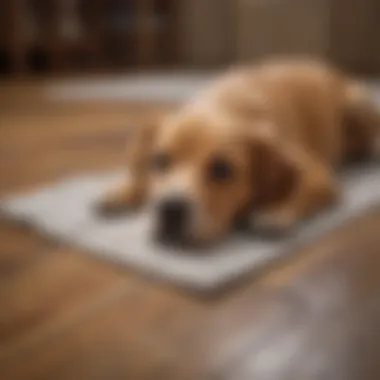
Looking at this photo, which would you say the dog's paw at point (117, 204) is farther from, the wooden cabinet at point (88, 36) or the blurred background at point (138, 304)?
the wooden cabinet at point (88, 36)

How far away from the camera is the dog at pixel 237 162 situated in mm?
1510

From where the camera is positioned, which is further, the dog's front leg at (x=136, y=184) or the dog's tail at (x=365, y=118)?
the dog's tail at (x=365, y=118)

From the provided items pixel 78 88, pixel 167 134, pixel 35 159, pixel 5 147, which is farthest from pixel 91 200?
pixel 78 88

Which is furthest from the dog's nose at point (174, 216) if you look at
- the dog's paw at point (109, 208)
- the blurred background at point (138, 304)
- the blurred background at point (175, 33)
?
the blurred background at point (175, 33)

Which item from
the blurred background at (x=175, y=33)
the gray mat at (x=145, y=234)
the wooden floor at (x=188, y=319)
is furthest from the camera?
the blurred background at (x=175, y=33)

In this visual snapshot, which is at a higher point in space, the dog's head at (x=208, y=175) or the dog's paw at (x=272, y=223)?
the dog's head at (x=208, y=175)

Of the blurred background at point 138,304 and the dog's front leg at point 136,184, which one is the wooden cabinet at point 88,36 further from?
the dog's front leg at point 136,184

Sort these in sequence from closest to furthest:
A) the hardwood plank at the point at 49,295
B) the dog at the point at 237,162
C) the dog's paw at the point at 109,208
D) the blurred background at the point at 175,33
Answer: the hardwood plank at the point at 49,295
the dog at the point at 237,162
the dog's paw at the point at 109,208
the blurred background at the point at 175,33

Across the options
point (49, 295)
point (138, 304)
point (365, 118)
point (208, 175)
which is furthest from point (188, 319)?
point (365, 118)

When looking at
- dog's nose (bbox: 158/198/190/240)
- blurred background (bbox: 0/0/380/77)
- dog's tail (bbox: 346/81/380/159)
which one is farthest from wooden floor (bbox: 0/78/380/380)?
blurred background (bbox: 0/0/380/77)

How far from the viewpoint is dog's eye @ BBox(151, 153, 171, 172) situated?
1.59 m

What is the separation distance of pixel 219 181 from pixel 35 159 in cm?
79

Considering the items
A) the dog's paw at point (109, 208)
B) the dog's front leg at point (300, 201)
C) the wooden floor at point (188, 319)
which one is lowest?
the dog's paw at point (109, 208)

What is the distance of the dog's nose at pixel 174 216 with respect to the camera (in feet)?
4.85
